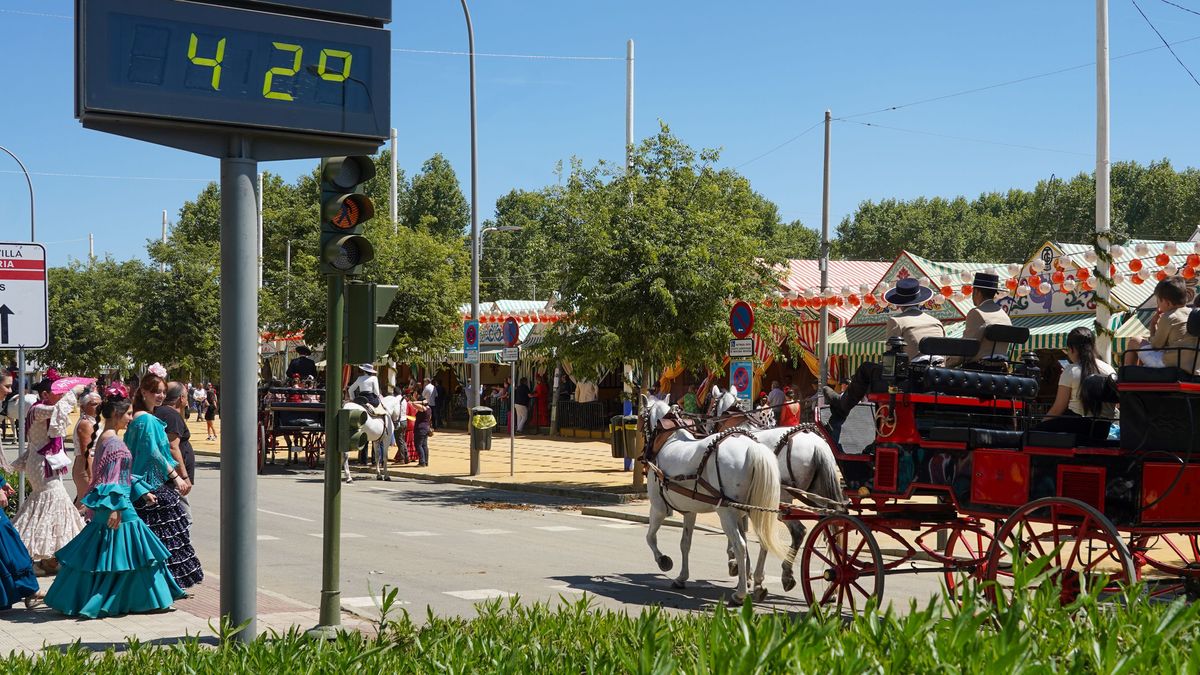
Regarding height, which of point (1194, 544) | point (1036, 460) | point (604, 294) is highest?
point (604, 294)

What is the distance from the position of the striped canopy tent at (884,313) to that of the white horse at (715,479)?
14426mm

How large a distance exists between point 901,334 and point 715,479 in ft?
6.91

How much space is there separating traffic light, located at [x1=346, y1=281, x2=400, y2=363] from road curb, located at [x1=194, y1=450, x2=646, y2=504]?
1035 cm

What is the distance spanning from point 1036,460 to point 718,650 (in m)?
5.64

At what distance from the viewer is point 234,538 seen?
7449 millimetres

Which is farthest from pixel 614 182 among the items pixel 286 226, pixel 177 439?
pixel 286 226

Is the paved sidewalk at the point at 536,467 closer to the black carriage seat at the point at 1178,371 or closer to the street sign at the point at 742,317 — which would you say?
the street sign at the point at 742,317

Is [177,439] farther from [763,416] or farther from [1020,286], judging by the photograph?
[1020,286]

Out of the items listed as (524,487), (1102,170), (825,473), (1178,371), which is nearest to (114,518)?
(825,473)

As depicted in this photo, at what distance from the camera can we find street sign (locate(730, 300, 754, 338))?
56.9 feet

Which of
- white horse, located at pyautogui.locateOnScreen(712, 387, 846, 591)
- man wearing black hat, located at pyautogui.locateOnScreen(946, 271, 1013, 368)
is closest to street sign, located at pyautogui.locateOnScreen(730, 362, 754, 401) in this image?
white horse, located at pyautogui.locateOnScreen(712, 387, 846, 591)

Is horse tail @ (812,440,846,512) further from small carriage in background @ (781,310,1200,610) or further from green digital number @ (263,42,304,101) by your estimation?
green digital number @ (263,42,304,101)

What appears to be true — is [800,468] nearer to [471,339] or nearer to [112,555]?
[112,555]

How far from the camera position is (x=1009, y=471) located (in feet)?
29.2
